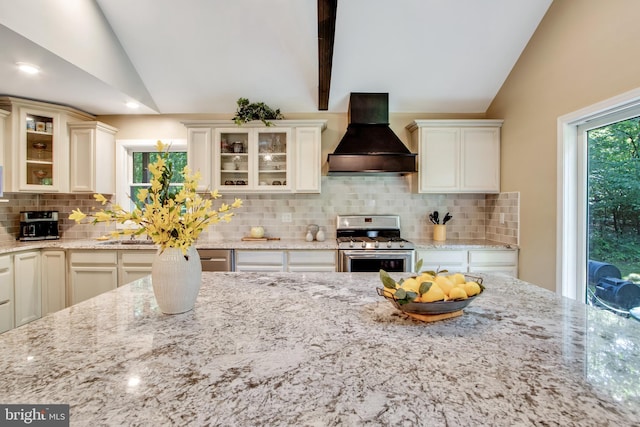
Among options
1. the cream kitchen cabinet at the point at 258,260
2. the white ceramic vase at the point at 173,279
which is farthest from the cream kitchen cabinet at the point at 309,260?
the white ceramic vase at the point at 173,279

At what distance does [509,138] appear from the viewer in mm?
3258

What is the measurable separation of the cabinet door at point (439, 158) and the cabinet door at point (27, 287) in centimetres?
407

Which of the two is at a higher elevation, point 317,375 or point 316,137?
point 316,137

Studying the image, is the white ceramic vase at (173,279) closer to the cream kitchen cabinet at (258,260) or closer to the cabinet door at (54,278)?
the cream kitchen cabinet at (258,260)

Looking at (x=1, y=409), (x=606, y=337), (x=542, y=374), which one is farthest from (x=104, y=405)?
(x=606, y=337)

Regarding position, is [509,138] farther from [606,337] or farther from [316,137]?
[606,337]

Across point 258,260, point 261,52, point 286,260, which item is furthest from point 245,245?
point 261,52

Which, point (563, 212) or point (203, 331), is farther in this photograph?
point (563, 212)

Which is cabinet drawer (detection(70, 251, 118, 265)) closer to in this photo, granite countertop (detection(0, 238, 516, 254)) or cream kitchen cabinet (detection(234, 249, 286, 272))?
granite countertop (detection(0, 238, 516, 254))

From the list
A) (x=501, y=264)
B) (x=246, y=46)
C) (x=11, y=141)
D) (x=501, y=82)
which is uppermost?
(x=246, y=46)

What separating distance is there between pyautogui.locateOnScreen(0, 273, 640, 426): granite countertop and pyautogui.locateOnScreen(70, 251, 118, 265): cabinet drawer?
7.40ft

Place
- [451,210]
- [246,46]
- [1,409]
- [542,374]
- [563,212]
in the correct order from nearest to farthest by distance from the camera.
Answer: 1. [1,409]
2. [542,374]
3. [563,212]
4. [246,46]
5. [451,210]

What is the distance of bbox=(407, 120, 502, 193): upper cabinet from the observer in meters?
3.43

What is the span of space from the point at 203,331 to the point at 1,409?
1.46 feet
